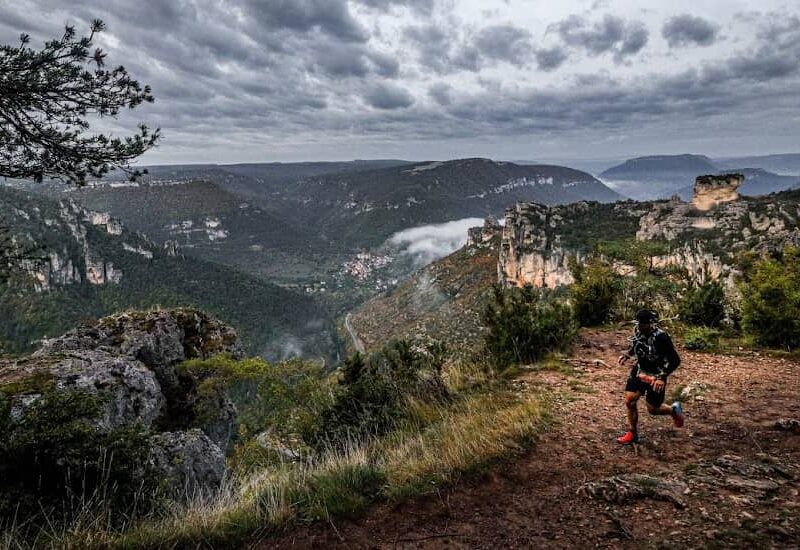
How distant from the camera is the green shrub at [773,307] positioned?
8273 mm

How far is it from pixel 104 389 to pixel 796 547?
9.16 metres

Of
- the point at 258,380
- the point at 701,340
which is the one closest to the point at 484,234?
the point at 258,380

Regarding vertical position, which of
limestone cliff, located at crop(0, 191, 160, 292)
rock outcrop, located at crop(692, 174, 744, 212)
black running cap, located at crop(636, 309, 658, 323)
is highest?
rock outcrop, located at crop(692, 174, 744, 212)

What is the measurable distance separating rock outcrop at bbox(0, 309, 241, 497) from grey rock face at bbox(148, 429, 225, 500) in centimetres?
1

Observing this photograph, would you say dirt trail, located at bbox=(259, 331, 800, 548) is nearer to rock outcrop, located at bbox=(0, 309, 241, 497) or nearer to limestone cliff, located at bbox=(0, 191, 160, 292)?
rock outcrop, located at bbox=(0, 309, 241, 497)

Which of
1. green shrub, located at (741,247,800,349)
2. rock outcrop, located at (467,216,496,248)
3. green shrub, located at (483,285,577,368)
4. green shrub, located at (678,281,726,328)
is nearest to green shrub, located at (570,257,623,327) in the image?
green shrub, located at (678,281,726,328)

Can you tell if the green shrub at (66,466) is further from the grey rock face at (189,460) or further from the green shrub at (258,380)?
the green shrub at (258,380)

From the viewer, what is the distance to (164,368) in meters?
11.9

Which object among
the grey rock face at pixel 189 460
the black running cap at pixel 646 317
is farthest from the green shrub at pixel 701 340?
the grey rock face at pixel 189 460

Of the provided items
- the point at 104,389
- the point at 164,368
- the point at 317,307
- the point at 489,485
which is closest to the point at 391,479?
the point at 489,485

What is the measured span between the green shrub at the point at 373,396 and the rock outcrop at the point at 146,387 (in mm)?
1901

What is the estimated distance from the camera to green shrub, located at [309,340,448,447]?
20.2ft

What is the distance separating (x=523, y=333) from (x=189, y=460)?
6.72 metres

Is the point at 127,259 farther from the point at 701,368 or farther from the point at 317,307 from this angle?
the point at 701,368
